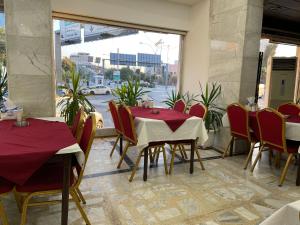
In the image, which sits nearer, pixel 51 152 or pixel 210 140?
pixel 51 152

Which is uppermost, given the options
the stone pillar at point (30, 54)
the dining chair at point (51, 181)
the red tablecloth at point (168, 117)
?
the stone pillar at point (30, 54)

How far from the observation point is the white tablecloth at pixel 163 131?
2.84m

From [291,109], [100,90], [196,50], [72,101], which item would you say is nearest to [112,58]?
[100,90]

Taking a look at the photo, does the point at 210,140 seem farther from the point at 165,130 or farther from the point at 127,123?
the point at 127,123

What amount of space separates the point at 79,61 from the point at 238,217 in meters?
3.83

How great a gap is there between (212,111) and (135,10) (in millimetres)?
2433

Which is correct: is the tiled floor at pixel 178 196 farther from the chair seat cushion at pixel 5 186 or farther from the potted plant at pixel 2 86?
the potted plant at pixel 2 86

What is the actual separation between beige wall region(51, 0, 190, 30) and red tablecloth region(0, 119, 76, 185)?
2.75 meters

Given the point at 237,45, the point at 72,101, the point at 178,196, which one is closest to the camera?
the point at 178,196

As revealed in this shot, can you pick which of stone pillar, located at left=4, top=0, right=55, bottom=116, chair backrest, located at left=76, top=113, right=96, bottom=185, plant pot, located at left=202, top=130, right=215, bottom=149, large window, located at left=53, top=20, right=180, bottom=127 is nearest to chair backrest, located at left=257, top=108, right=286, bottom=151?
plant pot, located at left=202, top=130, right=215, bottom=149

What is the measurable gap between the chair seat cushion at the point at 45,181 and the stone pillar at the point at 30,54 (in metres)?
1.20

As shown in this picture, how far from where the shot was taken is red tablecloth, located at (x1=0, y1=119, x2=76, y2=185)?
1.56 m

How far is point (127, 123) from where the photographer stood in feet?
9.83

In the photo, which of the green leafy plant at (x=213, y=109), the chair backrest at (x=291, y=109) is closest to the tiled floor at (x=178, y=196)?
the green leafy plant at (x=213, y=109)
